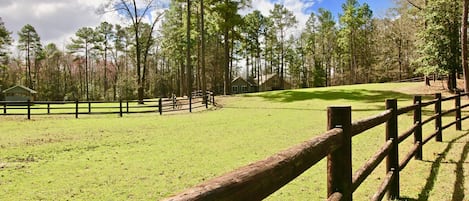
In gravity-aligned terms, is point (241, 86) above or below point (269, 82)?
below

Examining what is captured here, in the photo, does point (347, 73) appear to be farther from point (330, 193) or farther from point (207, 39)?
point (330, 193)

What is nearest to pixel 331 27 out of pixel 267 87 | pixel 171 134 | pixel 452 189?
pixel 267 87

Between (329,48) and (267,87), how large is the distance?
40.3 ft

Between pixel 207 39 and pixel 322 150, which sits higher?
pixel 207 39

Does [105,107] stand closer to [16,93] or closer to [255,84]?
[16,93]

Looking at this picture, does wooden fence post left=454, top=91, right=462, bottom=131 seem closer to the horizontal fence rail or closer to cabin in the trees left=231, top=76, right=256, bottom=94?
the horizontal fence rail

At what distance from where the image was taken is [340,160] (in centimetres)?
250

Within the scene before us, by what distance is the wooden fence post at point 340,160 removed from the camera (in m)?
2.46

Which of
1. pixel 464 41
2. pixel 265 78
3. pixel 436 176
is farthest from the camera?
pixel 265 78

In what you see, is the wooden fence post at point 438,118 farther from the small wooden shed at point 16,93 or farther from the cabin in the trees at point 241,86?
the small wooden shed at point 16,93

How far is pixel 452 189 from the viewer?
194 inches

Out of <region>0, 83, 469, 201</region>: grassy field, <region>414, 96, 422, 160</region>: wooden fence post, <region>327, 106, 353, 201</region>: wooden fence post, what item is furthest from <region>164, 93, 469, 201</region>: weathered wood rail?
<region>414, 96, 422, 160</region>: wooden fence post

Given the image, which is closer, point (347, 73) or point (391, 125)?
point (391, 125)

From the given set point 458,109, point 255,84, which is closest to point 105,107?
point 458,109
